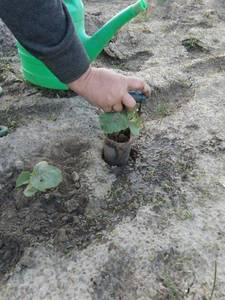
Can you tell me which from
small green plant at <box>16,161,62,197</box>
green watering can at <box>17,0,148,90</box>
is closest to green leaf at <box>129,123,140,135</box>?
small green plant at <box>16,161,62,197</box>

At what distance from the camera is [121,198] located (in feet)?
4.30

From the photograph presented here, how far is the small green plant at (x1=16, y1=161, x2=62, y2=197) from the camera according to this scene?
1.20 meters

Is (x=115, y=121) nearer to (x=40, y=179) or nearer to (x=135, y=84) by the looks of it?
(x=135, y=84)

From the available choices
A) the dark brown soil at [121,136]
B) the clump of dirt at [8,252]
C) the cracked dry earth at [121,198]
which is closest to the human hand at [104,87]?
the dark brown soil at [121,136]

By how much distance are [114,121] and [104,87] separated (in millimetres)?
138

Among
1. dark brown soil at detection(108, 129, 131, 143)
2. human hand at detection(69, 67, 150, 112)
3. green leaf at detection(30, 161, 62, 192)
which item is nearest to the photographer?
human hand at detection(69, 67, 150, 112)

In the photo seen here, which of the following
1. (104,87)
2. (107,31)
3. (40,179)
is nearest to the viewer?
(104,87)

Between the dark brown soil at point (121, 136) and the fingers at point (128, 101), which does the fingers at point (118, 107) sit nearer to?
the fingers at point (128, 101)

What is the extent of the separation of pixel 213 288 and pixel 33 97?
0.97 meters

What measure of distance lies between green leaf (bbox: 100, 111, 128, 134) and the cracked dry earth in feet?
0.67

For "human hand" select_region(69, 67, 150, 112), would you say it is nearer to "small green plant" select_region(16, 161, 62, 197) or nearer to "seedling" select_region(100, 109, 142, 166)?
"seedling" select_region(100, 109, 142, 166)

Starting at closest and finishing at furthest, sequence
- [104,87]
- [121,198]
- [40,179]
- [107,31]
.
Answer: [104,87], [40,179], [121,198], [107,31]

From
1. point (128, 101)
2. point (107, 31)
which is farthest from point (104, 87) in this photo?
point (107, 31)

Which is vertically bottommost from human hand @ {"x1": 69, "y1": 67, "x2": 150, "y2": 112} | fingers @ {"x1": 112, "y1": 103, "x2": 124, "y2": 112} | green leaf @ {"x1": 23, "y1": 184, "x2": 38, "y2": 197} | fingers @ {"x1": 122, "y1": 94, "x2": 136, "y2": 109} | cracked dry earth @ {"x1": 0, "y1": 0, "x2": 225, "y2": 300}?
cracked dry earth @ {"x1": 0, "y1": 0, "x2": 225, "y2": 300}
